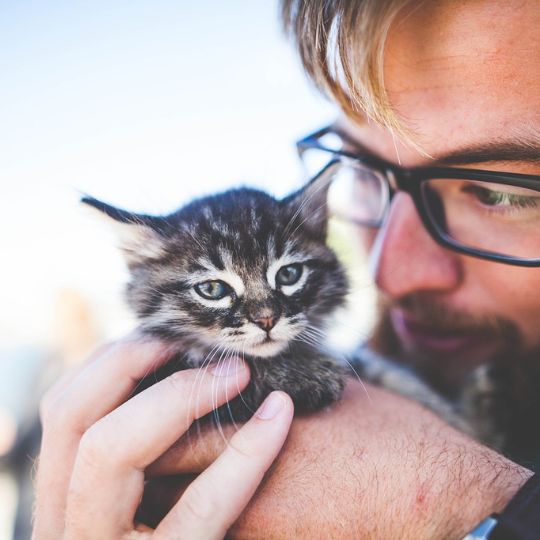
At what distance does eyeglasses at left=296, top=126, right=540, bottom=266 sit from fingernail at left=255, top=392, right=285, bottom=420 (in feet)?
2.46

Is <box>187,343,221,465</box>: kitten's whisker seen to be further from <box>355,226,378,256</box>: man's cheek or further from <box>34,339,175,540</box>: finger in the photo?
<box>355,226,378,256</box>: man's cheek

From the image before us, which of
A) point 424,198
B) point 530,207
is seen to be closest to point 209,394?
point 424,198

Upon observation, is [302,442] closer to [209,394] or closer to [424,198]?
[209,394]

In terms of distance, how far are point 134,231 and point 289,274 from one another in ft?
1.74

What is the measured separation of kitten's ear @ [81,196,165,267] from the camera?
4.73 ft

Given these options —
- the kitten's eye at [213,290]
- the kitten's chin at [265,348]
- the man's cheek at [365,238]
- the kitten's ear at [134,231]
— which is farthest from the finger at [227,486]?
the man's cheek at [365,238]

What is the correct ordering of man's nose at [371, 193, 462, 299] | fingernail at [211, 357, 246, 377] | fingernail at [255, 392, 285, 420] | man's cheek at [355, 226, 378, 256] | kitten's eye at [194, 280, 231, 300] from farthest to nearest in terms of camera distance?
man's cheek at [355, 226, 378, 256], man's nose at [371, 193, 462, 299], kitten's eye at [194, 280, 231, 300], fingernail at [211, 357, 246, 377], fingernail at [255, 392, 285, 420]

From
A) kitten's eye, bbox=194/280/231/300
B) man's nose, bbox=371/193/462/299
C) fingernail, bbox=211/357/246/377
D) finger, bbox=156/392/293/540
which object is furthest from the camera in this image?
man's nose, bbox=371/193/462/299

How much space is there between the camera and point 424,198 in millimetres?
1570

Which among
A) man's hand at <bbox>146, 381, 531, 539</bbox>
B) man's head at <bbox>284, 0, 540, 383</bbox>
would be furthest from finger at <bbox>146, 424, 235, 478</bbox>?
man's head at <bbox>284, 0, 540, 383</bbox>

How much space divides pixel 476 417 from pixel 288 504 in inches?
44.5

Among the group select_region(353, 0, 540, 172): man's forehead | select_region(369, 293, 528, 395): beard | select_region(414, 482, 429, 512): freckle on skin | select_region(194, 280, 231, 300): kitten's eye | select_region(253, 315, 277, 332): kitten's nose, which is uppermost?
select_region(353, 0, 540, 172): man's forehead

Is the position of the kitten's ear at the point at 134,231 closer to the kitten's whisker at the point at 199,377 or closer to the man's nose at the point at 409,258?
the kitten's whisker at the point at 199,377

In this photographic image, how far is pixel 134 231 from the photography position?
1.54 m
